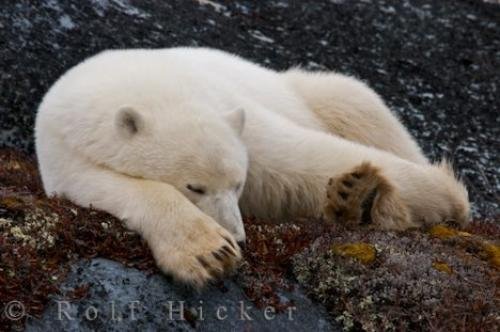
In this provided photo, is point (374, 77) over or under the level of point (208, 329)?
under

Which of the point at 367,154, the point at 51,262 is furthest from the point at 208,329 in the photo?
the point at 367,154

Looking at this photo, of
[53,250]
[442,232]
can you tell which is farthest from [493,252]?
[53,250]

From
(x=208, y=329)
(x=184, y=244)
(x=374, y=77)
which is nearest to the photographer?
(x=208, y=329)

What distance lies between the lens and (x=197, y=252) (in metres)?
4.35

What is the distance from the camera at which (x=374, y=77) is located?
12.1 metres

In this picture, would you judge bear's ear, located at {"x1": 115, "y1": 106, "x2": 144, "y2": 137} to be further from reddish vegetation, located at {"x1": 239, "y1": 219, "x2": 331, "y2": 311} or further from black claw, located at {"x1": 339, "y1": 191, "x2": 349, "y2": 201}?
black claw, located at {"x1": 339, "y1": 191, "x2": 349, "y2": 201}

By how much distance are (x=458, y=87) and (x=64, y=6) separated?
562 centimetres

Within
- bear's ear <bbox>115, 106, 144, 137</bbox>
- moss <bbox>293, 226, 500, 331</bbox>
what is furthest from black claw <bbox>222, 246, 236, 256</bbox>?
bear's ear <bbox>115, 106, 144, 137</bbox>

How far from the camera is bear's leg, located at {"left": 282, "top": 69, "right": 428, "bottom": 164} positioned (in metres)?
7.66

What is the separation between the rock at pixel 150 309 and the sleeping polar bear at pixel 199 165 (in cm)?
13

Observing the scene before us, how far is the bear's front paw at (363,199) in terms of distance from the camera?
5492 mm

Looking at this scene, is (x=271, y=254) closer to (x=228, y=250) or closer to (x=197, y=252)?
(x=228, y=250)

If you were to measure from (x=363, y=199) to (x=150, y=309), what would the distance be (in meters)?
2.00

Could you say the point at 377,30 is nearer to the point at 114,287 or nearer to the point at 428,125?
the point at 428,125
